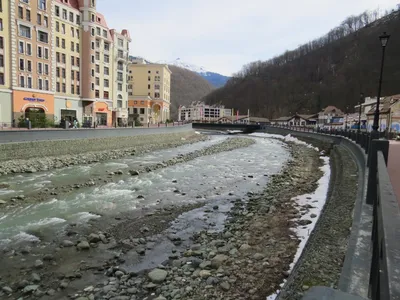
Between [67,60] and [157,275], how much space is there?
144 ft

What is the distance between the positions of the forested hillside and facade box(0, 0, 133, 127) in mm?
86653

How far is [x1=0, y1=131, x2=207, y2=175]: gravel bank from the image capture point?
67.1 ft

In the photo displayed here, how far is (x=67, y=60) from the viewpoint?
4341 centimetres

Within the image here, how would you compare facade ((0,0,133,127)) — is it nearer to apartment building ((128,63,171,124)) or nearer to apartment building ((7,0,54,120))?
apartment building ((7,0,54,120))

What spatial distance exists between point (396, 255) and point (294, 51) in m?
186

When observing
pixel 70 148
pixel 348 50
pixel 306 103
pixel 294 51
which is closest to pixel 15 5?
pixel 70 148

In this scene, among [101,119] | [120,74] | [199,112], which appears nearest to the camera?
[101,119]

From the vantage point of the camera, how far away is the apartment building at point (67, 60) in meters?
41.7

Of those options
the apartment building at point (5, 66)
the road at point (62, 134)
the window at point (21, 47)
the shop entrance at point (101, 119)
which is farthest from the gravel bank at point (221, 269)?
the shop entrance at point (101, 119)

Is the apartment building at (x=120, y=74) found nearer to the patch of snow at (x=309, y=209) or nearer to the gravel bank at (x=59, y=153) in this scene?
the gravel bank at (x=59, y=153)

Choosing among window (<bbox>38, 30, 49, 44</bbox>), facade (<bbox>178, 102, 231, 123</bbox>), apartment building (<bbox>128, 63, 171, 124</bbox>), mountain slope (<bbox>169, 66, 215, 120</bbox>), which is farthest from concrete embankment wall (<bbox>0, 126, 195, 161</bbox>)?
mountain slope (<bbox>169, 66, 215, 120</bbox>)

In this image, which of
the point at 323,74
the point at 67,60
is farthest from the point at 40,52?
the point at 323,74

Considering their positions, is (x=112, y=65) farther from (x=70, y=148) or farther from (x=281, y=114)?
(x=281, y=114)

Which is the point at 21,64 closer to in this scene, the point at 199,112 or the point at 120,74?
the point at 120,74
